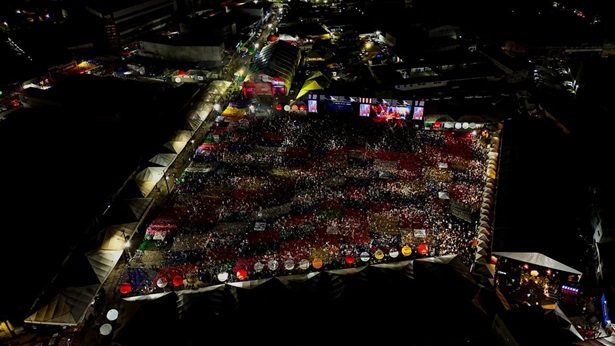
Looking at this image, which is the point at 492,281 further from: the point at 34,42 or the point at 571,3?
the point at 571,3

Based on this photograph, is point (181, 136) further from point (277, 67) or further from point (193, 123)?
point (277, 67)

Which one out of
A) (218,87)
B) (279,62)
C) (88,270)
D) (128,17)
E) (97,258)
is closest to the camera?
(88,270)

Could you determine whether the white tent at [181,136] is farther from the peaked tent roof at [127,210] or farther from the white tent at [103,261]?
the white tent at [103,261]

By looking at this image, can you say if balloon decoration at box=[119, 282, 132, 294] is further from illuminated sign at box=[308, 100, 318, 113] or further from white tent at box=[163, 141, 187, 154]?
illuminated sign at box=[308, 100, 318, 113]

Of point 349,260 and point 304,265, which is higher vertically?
point 349,260

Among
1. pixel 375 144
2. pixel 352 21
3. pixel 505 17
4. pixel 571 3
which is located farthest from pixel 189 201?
pixel 571 3

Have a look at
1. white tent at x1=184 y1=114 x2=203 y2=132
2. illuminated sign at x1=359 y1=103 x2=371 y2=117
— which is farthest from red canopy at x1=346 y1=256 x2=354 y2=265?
white tent at x1=184 y1=114 x2=203 y2=132

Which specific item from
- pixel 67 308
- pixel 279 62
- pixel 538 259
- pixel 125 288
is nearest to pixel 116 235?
pixel 125 288

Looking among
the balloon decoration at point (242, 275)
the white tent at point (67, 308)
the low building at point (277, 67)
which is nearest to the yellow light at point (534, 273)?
the balloon decoration at point (242, 275)
